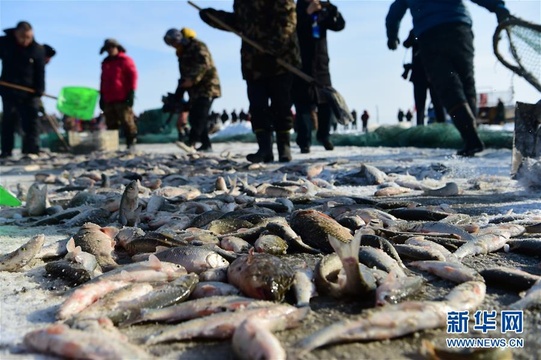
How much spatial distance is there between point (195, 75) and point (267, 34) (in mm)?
3099

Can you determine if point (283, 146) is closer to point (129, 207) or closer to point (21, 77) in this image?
point (129, 207)

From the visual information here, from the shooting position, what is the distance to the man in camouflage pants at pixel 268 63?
6.63 meters

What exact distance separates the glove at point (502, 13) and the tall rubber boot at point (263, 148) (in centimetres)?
306

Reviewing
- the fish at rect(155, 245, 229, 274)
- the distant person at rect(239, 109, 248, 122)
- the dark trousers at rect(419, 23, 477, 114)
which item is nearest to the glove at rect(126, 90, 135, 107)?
the dark trousers at rect(419, 23, 477, 114)

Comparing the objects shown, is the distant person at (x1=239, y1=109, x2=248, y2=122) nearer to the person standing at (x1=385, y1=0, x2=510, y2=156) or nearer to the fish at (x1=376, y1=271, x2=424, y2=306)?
the person standing at (x1=385, y1=0, x2=510, y2=156)

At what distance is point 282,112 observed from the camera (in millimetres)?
6887

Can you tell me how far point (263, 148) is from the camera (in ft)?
23.0

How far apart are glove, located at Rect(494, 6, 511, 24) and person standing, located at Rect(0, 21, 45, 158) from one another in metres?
8.30

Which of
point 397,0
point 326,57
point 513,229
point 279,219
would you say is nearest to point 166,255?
point 279,219

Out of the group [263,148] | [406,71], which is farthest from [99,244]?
[406,71]

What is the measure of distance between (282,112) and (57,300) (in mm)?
5290

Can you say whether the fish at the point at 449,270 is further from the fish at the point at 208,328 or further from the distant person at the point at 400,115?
the distant person at the point at 400,115

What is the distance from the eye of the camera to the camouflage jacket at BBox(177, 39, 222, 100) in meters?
9.61

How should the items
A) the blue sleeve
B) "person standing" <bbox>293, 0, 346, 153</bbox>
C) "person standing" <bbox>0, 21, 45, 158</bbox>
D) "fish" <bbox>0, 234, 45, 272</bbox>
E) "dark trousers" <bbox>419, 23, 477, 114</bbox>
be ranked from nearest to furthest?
1. "fish" <bbox>0, 234, 45, 272</bbox>
2. "dark trousers" <bbox>419, 23, 477, 114</bbox>
3. the blue sleeve
4. "person standing" <bbox>293, 0, 346, 153</bbox>
5. "person standing" <bbox>0, 21, 45, 158</bbox>
